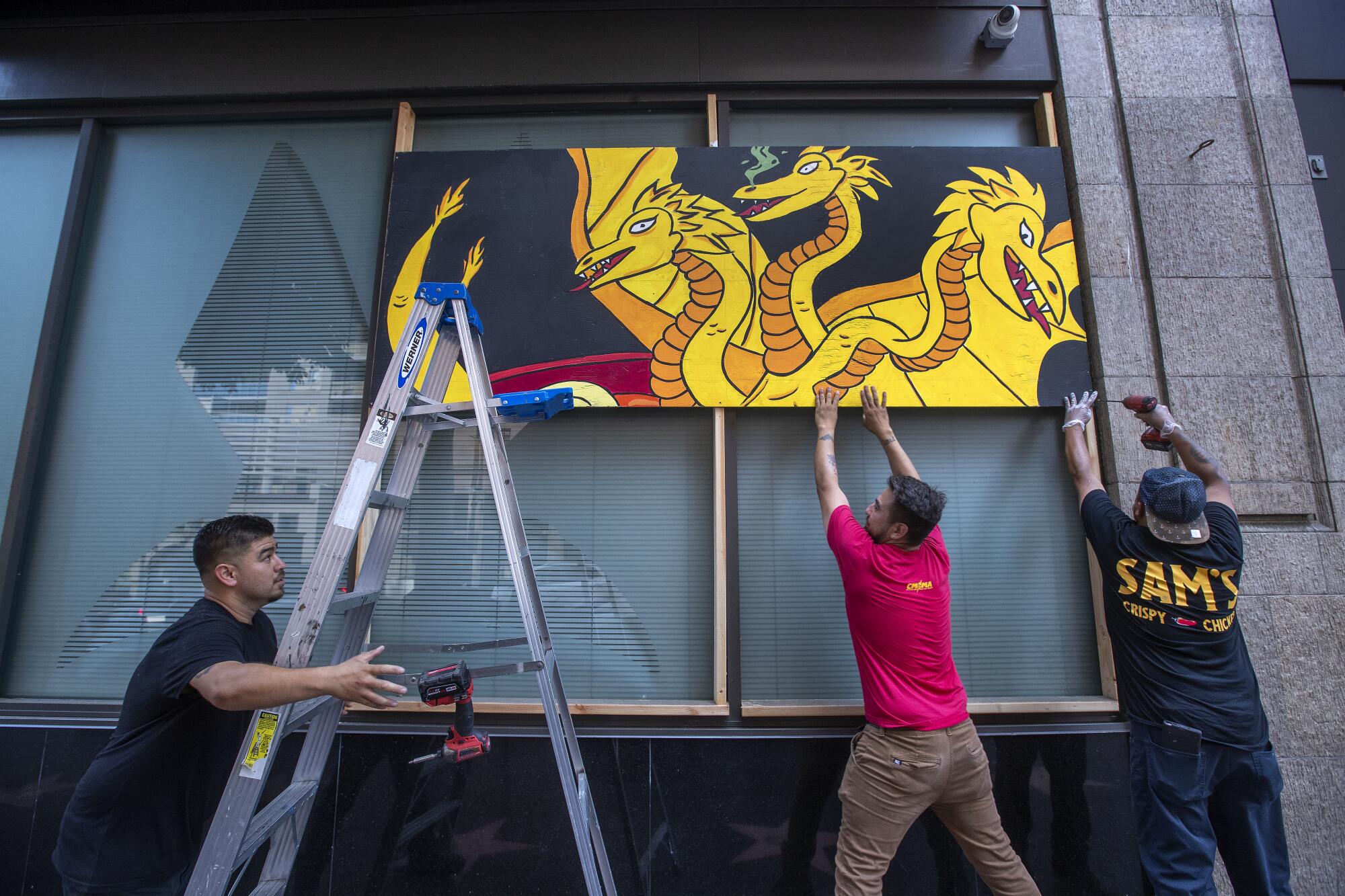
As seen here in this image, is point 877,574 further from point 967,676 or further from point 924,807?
point 967,676

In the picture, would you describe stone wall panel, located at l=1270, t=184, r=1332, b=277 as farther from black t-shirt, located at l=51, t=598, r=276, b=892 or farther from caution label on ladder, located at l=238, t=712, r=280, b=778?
black t-shirt, located at l=51, t=598, r=276, b=892

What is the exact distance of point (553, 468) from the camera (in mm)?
3232

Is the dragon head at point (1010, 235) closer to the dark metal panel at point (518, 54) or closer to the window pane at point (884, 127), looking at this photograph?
the window pane at point (884, 127)

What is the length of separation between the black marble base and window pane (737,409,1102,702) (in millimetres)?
322

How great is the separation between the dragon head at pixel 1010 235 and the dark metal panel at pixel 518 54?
0.72 meters

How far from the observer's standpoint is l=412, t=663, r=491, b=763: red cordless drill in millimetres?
1857

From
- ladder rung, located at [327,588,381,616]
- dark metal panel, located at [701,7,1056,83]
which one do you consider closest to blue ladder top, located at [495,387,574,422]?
ladder rung, located at [327,588,381,616]

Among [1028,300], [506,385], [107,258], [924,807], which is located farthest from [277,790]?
[1028,300]

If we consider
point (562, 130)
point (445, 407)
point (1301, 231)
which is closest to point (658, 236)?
point (562, 130)

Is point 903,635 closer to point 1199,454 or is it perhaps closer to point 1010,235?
point 1199,454

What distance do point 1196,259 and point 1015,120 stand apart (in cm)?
126

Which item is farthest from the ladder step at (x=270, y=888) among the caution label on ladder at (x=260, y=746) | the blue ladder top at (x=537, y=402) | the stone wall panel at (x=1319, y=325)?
the stone wall panel at (x=1319, y=325)

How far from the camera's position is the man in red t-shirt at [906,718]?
7.39ft

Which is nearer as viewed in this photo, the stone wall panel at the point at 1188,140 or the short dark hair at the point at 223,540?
the short dark hair at the point at 223,540
